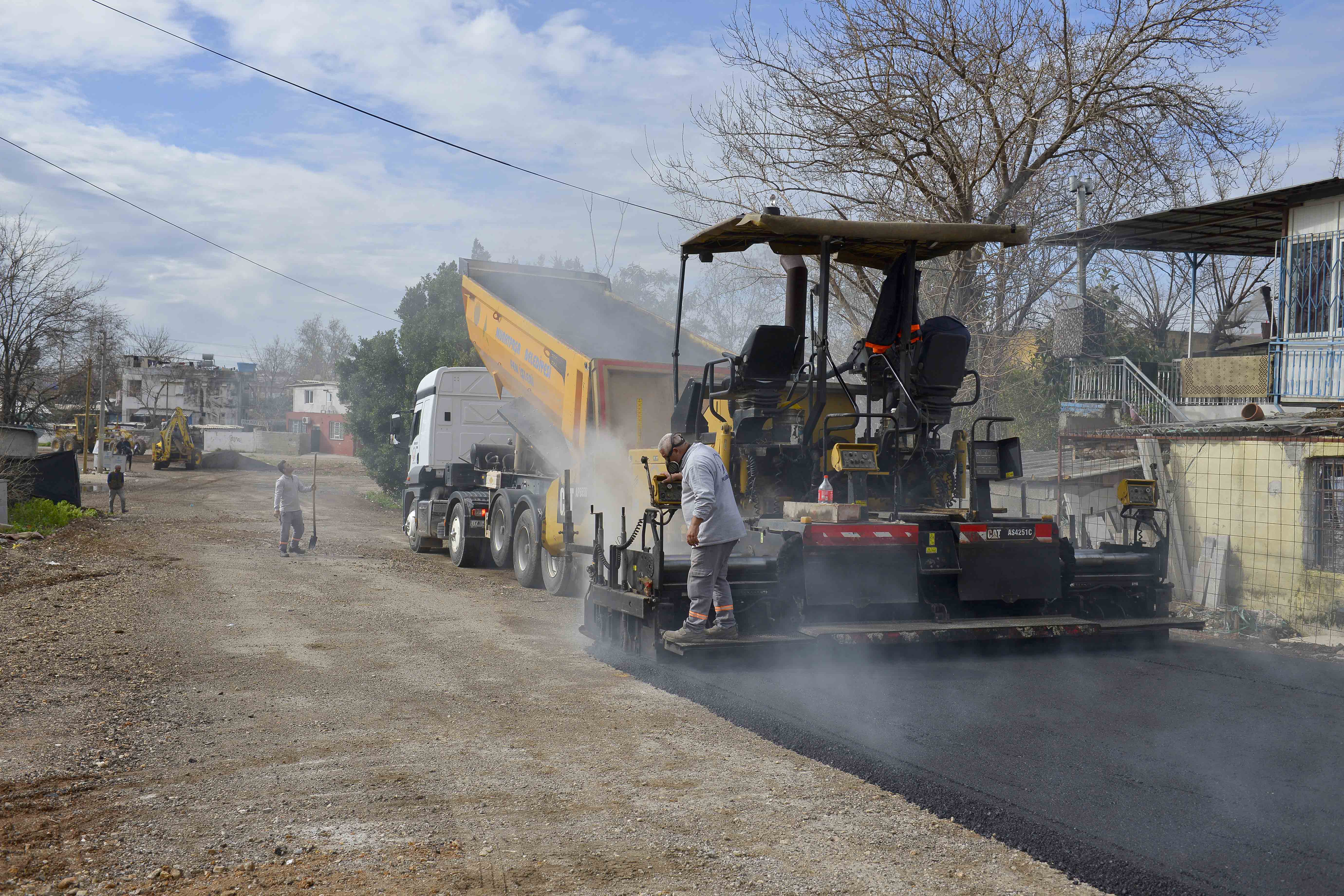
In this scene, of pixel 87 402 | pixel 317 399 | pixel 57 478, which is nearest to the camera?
pixel 57 478

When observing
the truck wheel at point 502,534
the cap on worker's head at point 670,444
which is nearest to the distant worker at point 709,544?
the cap on worker's head at point 670,444

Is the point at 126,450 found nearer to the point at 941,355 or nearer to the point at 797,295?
the point at 797,295

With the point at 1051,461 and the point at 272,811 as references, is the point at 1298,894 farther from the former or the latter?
the point at 1051,461

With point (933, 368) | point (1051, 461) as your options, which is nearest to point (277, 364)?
point (1051, 461)

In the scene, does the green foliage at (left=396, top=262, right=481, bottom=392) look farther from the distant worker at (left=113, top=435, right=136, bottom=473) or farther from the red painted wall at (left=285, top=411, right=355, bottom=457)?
the red painted wall at (left=285, top=411, right=355, bottom=457)

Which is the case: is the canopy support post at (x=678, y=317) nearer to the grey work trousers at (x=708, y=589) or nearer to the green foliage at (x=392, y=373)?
the grey work trousers at (x=708, y=589)

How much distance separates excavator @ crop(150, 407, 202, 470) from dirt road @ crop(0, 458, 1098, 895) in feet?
128

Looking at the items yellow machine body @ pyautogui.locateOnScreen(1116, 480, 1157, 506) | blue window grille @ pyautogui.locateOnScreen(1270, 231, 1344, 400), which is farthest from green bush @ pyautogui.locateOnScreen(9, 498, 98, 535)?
blue window grille @ pyautogui.locateOnScreen(1270, 231, 1344, 400)

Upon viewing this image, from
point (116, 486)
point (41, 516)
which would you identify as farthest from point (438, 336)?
point (41, 516)

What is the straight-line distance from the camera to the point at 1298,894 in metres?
3.62

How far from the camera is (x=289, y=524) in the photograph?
51.3 feet

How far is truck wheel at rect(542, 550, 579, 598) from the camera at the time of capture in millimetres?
11742

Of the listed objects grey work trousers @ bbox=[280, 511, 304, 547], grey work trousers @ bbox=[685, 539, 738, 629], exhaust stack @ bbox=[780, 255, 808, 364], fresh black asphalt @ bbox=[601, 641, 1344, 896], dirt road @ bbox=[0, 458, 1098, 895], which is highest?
exhaust stack @ bbox=[780, 255, 808, 364]

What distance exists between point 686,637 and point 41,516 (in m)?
15.7
